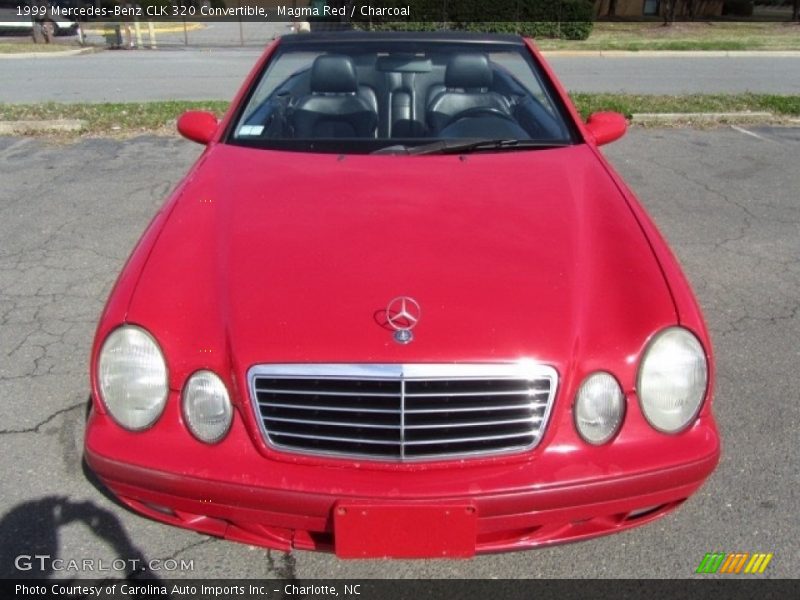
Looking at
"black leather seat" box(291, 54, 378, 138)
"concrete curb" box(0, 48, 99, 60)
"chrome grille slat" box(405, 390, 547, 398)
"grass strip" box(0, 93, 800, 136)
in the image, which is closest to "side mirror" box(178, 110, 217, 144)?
"black leather seat" box(291, 54, 378, 138)

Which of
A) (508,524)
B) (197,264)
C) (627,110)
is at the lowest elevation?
(627,110)

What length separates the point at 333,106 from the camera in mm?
3693

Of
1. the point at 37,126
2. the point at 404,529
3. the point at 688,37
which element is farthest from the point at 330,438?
the point at 688,37

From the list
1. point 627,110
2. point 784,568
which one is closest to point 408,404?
point 784,568

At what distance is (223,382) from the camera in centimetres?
210

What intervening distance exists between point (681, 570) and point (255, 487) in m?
1.38

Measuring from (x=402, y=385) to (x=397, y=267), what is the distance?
458 millimetres

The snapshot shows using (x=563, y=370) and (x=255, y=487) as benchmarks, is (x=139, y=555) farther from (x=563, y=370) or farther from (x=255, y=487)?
(x=563, y=370)

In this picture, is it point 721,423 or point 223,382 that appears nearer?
point 223,382

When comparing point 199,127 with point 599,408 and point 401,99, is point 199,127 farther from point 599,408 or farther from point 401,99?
point 599,408

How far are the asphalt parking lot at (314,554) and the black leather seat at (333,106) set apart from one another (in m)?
1.55

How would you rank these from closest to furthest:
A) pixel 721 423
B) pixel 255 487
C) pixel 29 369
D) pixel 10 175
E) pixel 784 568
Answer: pixel 255 487 → pixel 784 568 → pixel 721 423 → pixel 29 369 → pixel 10 175

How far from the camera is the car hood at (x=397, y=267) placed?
210cm

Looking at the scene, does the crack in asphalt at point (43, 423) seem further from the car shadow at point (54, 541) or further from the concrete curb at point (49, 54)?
the concrete curb at point (49, 54)
